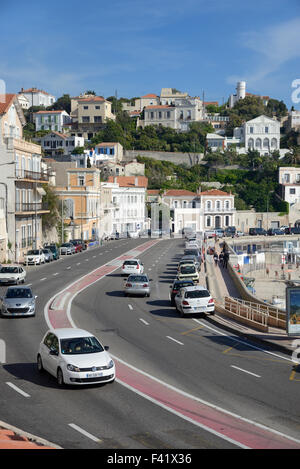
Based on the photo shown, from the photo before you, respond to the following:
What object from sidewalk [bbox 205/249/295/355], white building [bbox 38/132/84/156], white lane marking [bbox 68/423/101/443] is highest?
white building [bbox 38/132/84/156]

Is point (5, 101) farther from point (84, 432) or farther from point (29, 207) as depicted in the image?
point (84, 432)

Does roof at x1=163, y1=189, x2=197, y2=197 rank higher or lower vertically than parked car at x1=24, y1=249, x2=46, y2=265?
higher

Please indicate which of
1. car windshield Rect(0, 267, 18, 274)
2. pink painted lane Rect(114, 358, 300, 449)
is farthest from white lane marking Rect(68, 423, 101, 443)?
car windshield Rect(0, 267, 18, 274)

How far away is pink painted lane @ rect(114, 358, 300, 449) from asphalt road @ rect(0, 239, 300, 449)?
0.23 metres

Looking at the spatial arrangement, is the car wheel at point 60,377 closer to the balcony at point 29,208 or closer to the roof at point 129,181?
the balcony at point 29,208

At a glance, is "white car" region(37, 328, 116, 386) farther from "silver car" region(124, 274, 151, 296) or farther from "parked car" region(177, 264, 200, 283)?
"parked car" region(177, 264, 200, 283)

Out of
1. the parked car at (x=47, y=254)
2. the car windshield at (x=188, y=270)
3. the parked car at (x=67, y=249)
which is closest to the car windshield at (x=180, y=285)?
the car windshield at (x=188, y=270)

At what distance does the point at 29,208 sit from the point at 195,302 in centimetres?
3584

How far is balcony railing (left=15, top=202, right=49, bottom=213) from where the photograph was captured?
193 ft

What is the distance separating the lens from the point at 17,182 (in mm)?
59219

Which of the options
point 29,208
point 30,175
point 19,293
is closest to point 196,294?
point 19,293

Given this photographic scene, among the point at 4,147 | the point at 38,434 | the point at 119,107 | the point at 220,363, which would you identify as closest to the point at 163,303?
the point at 220,363

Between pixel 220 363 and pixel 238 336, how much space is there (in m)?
5.63
